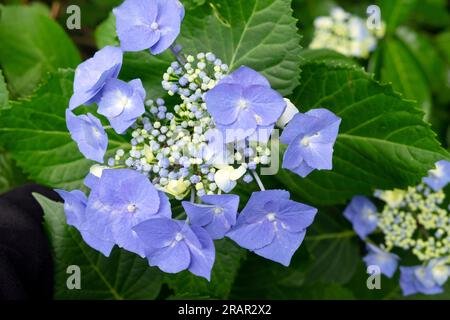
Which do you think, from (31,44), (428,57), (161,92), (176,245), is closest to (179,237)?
(176,245)

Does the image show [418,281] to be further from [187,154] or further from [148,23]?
[148,23]

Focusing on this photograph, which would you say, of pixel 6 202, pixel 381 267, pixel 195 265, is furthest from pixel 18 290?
pixel 381 267

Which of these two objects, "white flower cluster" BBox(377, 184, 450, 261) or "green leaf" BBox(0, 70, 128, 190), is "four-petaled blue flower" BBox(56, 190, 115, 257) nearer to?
"green leaf" BBox(0, 70, 128, 190)

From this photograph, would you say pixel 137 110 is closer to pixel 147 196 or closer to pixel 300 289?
pixel 147 196

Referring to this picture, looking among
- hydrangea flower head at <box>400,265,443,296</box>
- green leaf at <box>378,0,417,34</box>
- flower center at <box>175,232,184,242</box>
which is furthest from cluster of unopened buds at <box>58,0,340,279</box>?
green leaf at <box>378,0,417,34</box>

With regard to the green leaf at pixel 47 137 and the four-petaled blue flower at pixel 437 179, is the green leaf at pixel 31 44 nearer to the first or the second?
the green leaf at pixel 47 137
